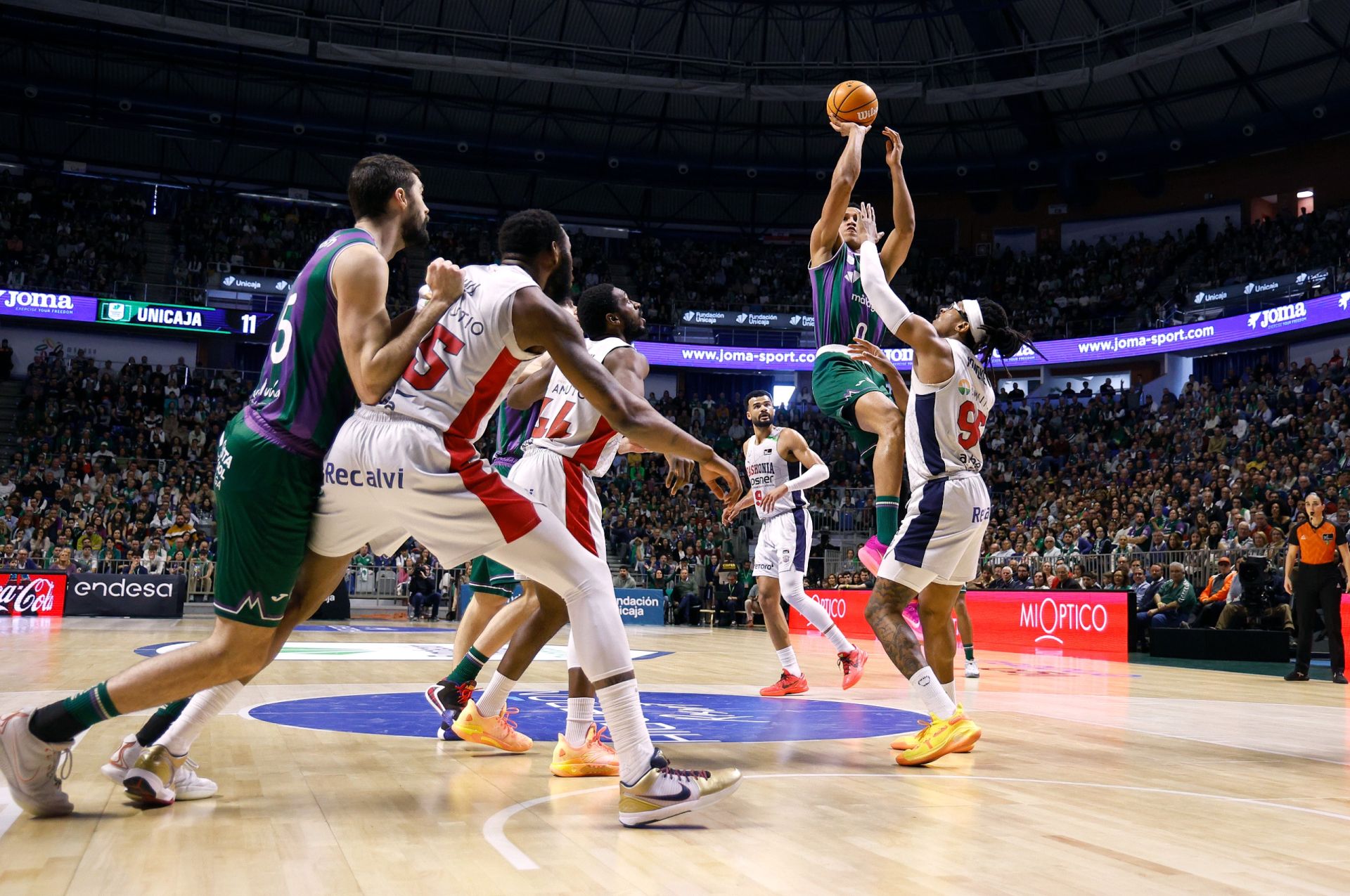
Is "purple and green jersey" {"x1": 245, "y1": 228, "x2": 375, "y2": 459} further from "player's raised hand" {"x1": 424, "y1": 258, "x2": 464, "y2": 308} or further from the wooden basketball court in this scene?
the wooden basketball court

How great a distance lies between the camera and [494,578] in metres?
5.70

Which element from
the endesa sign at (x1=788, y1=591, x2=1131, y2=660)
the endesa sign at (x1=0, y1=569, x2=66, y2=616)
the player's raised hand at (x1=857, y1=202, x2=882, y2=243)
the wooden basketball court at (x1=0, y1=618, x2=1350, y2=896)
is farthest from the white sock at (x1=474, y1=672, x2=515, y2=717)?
the endesa sign at (x1=0, y1=569, x2=66, y2=616)

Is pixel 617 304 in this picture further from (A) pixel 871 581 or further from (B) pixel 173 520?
(B) pixel 173 520

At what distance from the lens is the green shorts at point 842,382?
663 cm

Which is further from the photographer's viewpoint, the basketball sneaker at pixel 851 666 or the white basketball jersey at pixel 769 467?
the white basketball jersey at pixel 769 467

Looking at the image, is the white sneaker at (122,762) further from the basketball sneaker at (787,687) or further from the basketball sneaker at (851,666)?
the basketball sneaker at (851,666)

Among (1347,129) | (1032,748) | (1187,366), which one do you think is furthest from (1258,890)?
(1187,366)

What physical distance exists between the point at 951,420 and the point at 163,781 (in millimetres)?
3744

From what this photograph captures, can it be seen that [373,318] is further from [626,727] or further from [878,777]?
[878,777]

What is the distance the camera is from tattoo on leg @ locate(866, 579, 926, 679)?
5070 millimetres

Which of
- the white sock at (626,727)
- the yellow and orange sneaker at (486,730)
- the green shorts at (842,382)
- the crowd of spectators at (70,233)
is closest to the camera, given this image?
the white sock at (626,727)

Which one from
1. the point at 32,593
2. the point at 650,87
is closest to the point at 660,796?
the point at 32,593

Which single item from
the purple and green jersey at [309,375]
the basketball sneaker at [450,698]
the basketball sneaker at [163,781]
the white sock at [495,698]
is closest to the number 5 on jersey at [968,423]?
the white sock at [495,698]

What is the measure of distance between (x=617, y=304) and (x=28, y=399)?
27.3m
